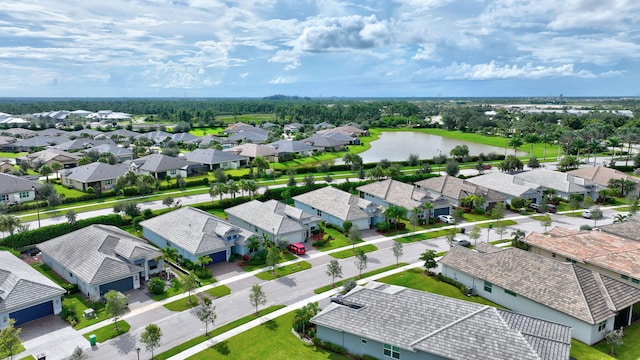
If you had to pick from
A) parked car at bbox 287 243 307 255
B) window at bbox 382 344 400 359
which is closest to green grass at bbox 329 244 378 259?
parked car at bbox 287 243 307 255

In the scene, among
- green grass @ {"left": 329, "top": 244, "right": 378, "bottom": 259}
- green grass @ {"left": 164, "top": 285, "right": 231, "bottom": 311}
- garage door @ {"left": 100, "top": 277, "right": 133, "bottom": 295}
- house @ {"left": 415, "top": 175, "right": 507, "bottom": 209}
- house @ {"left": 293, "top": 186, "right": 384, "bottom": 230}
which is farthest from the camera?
house @ {"left": 415, "top": 175, "right": 507, "bottom": 209}

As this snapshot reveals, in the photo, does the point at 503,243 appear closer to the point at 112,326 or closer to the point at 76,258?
the point at 112,326

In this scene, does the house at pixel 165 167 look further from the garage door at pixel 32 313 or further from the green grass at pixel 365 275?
the green grass at pixel 365 275

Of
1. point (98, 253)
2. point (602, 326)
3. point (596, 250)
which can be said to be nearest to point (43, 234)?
point (98, 253)

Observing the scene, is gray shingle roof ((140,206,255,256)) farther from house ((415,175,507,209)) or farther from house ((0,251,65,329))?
house ((415,175,507,209))

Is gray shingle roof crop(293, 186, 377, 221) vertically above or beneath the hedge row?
above

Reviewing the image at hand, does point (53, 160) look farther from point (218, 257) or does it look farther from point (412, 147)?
point (412, 147)
